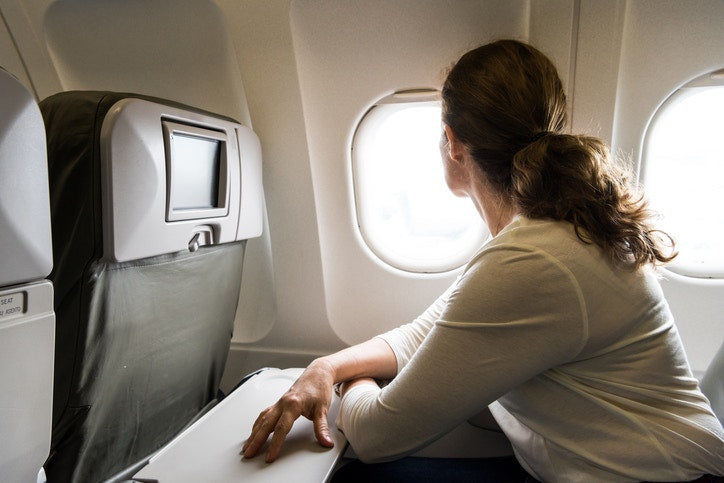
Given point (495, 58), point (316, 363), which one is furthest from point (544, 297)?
point (316, 363)

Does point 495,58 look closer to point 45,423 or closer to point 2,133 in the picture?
point 2,133

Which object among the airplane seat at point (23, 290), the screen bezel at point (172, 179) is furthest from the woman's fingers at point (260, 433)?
the screen bezel at point (172, 179)

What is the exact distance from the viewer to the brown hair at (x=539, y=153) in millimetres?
1032

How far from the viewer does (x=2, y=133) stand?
0.71 metres

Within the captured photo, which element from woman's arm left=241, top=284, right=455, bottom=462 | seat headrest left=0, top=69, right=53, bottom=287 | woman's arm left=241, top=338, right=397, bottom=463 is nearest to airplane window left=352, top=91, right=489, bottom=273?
woman's arm left=241, top=284, right=455, bottom=462

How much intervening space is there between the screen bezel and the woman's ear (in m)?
0.66

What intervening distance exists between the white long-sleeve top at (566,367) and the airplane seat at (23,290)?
0.67 metres

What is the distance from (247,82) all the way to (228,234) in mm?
656

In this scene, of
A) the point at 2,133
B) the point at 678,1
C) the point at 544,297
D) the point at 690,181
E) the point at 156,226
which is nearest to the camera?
the point at 2,133

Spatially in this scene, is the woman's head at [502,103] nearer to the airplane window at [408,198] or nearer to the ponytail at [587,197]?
the ponytail at [587,197]

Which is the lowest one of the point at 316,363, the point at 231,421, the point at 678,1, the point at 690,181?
the point at 231,421

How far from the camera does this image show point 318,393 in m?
1.29

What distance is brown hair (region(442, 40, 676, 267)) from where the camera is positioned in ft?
3.39

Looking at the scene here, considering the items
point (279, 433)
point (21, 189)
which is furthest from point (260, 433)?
point (21, 189)
